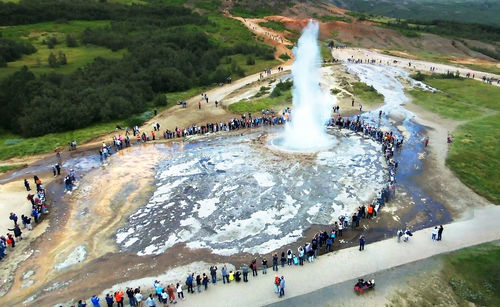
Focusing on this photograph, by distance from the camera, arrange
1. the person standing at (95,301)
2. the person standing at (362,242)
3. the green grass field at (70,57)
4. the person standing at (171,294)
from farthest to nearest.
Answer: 1. the green grass field at (70,57)
2. the person standing at (362,242)
3. the person standing at (171,294)
4. the person standing at (95,301)

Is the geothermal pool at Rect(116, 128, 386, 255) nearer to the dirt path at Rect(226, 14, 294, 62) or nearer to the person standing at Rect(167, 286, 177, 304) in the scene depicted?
the person standing at Rect(167, 286, 177, 304)

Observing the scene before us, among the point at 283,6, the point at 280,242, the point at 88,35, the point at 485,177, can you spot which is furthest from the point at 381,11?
the point at 280,242

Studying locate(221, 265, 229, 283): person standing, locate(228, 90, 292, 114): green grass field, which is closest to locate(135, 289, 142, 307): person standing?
locate(221, 265, 229, 283): person standing

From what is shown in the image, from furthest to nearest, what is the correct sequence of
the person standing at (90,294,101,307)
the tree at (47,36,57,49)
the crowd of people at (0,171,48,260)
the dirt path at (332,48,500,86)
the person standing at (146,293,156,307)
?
1. the dirt path at (332,48,500,86)
2. the tree at (47,36,57,49)
3. the crowd of people at (0,171,48,260)
4. the person standing at (90,294,101,307)
5. the person standing at (146,293,156,307)

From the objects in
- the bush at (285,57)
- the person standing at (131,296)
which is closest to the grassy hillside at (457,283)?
the person standing at (131,296)

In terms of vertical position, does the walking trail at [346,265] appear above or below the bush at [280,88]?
below

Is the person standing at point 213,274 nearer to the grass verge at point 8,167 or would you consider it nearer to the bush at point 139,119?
the grass verge at point 8,167

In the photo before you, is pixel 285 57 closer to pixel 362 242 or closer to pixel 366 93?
pixel 366 93
